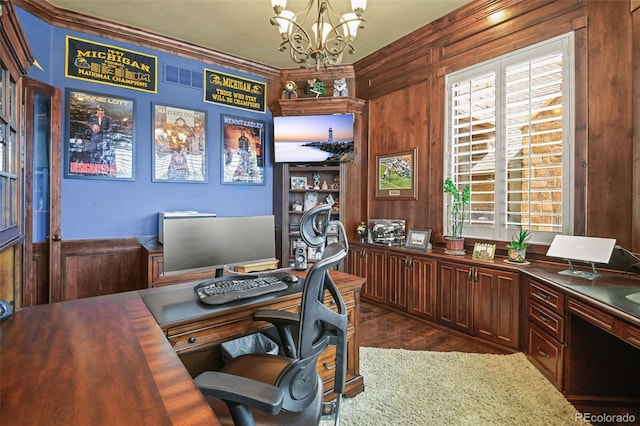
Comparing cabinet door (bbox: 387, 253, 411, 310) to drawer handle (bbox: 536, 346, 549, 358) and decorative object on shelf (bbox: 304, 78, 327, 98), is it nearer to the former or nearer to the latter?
drawer handle (bbox: 536, 346, 549, 358)

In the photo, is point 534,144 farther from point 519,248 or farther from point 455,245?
point 455,245

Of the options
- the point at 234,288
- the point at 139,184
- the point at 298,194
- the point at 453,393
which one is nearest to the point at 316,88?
the point at 298,194

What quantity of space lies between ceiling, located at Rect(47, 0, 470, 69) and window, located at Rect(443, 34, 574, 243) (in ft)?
2.83

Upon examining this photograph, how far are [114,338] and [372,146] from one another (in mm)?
4004

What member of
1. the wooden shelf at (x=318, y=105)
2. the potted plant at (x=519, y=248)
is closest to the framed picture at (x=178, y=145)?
the wooden shelf at (x=318, y=105)

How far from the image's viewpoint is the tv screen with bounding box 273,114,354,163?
4.42 m

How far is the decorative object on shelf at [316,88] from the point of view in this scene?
457 centimetres

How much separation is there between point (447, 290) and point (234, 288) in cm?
243

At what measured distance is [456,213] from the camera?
349 centimetres

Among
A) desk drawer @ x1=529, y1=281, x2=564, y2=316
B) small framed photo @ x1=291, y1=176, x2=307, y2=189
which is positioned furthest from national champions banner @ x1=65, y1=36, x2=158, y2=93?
desk drawer @ x1=529, y1=281, x2=564, y2=316

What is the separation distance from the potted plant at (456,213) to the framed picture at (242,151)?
2655 mm

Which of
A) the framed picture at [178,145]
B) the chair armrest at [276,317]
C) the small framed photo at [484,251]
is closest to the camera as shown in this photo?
the chair armrest at [276,317]

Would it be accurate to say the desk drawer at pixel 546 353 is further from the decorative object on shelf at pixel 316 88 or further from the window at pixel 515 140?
the decorative object on shelf at pixel 316 88

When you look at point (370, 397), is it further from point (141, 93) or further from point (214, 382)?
point (141, 93)
